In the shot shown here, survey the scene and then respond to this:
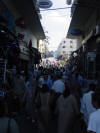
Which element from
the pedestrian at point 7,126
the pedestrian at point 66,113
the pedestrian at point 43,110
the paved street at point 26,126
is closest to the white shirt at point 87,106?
the pedestrian at point 66,113

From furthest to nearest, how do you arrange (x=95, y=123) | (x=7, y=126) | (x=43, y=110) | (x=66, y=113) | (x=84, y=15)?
(x=84, y=15) < (x=43, y=110) < (x=66, y=113) < (x=7, y=126) < (x=95, y=123)

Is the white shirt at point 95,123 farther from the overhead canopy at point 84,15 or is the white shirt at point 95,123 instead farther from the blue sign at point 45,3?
the blue sign at point 45,3

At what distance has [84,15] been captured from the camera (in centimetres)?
2119

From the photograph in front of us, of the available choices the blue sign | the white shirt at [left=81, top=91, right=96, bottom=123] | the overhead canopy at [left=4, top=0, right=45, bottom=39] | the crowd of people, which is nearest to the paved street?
the crowd of people

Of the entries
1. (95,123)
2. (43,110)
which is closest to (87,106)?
(43,110)

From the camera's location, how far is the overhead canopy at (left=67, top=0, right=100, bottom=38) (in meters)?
16.5

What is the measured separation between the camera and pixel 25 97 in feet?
29.9

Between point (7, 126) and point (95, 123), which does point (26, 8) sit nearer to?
point (7, 126)

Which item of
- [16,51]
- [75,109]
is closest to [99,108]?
[75,109]

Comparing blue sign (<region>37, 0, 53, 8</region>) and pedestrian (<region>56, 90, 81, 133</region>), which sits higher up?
blue sign (<region>37, 0, 53, 8</region>)

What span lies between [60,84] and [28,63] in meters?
16.3

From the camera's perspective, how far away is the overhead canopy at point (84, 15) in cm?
1653

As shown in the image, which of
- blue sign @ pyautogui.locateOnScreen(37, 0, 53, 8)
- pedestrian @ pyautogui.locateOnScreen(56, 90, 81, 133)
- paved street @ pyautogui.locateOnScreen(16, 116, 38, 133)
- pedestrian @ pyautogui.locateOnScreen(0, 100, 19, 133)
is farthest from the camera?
blue sign @ pyautogui.locateOnScreen(37, 0, 53, 8)

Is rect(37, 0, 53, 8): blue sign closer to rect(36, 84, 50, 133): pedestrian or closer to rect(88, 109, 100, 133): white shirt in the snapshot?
rect(36, 84, 50, 133): pedestrian
